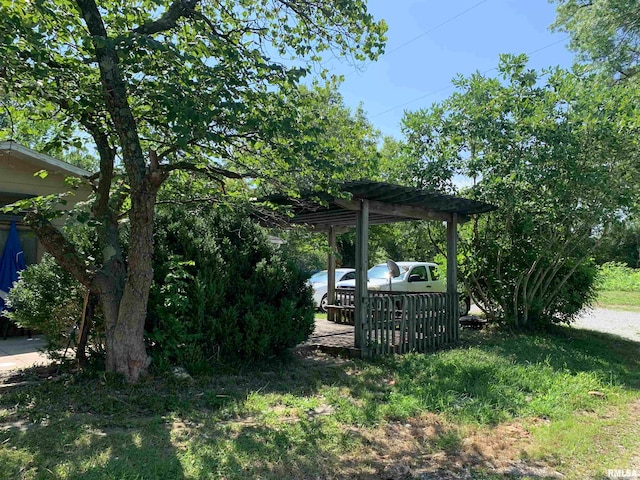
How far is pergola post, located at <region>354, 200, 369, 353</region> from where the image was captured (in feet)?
23.0

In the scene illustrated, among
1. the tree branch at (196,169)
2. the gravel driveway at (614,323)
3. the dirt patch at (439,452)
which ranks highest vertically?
the tree branch at (196,169)

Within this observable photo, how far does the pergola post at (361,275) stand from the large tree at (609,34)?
419 inches

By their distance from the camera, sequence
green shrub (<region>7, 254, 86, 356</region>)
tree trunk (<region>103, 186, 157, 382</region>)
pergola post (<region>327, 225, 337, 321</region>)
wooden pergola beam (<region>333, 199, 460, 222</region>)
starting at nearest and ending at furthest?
tree trunk (<region>103, 186, 157, 382</region>), green shrub (<region>7, 254, 86, 356</region>), wooden pergola beam (<region>333, 199, 460, 222</region>), pergola post (<region>327, 225, 337, 321</region>)

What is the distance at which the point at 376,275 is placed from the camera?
43.6 ft

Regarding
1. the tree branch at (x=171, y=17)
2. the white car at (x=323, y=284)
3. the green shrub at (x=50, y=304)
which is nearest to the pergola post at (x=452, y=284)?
the white car at (x=323, y=284)

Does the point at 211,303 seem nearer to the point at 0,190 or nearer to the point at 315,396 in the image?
the point at 315,396

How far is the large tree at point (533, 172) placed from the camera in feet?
26.5

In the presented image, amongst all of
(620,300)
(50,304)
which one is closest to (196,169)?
(50,304)

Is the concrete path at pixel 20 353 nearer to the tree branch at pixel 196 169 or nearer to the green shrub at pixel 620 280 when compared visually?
the tree branch at pixel 196 169

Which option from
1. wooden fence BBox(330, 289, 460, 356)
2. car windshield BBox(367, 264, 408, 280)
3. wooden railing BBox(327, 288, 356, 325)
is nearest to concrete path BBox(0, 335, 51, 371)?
wooden fence BBox(330, 289, 460, 356)

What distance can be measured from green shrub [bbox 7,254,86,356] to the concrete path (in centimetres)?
38

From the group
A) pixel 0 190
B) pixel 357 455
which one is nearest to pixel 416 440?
pixel 357 455

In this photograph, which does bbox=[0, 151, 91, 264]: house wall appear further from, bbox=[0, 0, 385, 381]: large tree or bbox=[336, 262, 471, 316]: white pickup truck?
bbox=[336, 262, 471, 316]: white pickup truck

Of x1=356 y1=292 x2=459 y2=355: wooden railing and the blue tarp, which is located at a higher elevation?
the blue tarp
